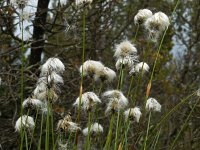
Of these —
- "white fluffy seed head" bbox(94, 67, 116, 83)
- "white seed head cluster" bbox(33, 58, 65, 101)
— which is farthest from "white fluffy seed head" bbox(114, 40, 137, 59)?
"white seed head cluster" bbox(33, 58, 65, 101)

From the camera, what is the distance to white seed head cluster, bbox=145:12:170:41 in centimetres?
249

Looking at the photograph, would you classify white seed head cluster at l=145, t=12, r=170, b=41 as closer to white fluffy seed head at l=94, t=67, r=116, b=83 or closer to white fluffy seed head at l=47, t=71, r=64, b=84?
white fluffy seed head at l=94, t=67, r=116, b=83

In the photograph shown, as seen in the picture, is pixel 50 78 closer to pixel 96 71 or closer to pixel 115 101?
pixel 96 71

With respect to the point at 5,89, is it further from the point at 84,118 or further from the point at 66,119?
the point at 66,119

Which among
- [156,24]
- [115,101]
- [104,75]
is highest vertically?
[156,24]

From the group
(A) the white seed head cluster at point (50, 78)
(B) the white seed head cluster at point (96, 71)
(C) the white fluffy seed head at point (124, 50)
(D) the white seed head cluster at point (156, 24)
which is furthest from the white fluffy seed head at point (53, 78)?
(D) the white seed head cluster at point (156, 24)

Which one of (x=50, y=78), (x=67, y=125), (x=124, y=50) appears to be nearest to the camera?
(x=50, y=78)

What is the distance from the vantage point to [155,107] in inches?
116

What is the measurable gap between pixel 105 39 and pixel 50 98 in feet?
15.4

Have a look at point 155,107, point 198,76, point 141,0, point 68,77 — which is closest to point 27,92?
point 68,77

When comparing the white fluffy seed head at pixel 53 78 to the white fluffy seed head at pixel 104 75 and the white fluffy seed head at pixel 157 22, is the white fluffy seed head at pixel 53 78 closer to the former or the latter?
the white fluffy seed head at pixel 104 75

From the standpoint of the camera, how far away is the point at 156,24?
250 cm

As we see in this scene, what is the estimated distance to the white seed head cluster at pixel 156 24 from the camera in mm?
2488

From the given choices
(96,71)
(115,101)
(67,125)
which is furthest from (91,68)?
(67,125)
